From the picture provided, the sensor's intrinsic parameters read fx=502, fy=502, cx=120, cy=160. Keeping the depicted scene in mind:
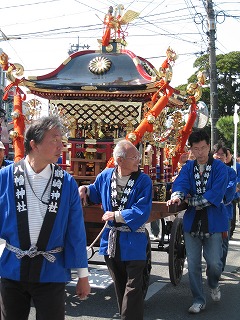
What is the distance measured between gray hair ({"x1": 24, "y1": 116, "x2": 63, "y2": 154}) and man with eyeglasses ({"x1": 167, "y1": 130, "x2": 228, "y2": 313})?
7.77 feet

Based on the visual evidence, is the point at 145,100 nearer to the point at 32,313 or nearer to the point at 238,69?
the point at 32,313

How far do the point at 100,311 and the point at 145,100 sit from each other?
3.01 metres

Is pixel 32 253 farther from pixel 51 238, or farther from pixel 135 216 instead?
pixel 135 216

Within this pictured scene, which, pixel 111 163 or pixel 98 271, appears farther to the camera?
pixel 98 271

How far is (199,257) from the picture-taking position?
17.3 ft

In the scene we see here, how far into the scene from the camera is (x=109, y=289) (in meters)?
6.08

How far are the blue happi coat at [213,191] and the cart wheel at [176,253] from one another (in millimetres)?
760

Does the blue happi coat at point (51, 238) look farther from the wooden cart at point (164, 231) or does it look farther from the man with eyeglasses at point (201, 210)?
the man with eyeglasses at point (201, 210)

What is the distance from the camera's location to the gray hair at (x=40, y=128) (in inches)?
117

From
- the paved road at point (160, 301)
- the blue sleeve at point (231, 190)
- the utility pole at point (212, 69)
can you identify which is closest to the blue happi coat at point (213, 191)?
the blue sleeve at point (231, 190)

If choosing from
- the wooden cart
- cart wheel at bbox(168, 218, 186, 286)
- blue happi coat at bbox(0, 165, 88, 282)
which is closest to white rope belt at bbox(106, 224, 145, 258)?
the wooden cart

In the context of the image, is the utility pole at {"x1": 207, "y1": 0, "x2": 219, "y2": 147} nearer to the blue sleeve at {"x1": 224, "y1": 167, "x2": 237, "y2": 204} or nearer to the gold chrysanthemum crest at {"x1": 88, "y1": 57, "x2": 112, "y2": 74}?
the gold chrysanthemum crest at {"x1": 88, "y1": 57, "x2": 112, "y2": 74}

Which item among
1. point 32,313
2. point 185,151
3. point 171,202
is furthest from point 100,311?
point 185,151

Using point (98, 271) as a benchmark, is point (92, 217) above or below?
above
